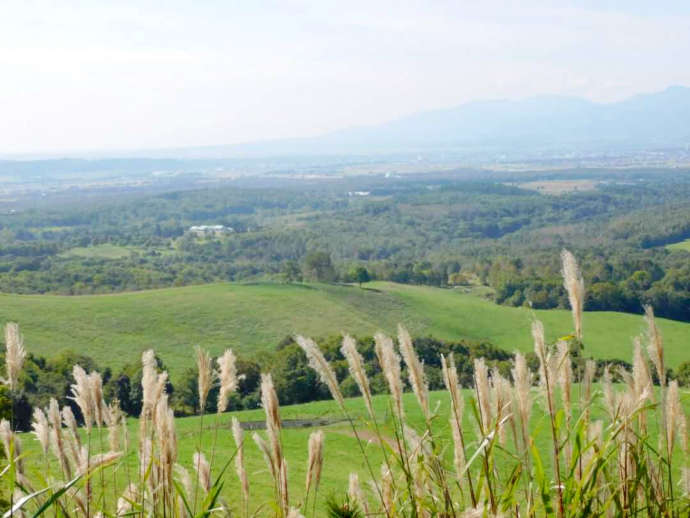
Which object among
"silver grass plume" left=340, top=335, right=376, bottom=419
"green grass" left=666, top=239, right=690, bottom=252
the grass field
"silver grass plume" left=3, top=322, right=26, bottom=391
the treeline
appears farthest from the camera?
"green grass" left=666, top=239, right=690, bottom=252

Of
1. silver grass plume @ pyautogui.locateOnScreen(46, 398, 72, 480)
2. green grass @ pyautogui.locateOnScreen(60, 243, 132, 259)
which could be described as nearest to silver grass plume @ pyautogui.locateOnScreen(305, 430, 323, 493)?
silver grass plume @ pyautogui.locateOnScreen(46, 398, 72, 480)

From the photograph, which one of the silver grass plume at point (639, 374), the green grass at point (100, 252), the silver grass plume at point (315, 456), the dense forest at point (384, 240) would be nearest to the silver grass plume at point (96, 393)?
the silver grass plume at point (315, 456)

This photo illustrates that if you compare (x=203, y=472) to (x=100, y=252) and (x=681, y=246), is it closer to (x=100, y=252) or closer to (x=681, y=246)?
(x=681, y=246)

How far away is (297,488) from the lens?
630 inches

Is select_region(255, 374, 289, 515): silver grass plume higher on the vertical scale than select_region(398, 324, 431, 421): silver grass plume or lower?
lower

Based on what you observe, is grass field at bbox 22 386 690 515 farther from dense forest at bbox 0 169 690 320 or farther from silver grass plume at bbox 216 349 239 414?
silver grass plume at bbox 216 349 239 414

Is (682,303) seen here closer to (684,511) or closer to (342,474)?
(342,474)

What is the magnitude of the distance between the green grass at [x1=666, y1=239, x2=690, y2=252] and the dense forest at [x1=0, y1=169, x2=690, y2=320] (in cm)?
251

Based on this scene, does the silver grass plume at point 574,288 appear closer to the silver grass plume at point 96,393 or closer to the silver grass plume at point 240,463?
the silver grass plume at point 240,463

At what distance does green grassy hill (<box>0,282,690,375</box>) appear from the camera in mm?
45562

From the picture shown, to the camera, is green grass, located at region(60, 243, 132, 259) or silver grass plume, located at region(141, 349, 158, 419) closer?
silver grass plume, located at region(141, 349, 158, 419)

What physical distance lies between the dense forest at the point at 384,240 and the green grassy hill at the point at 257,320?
4969 millimetres

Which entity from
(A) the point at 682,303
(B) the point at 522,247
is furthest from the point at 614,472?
(B) the point at 522,247

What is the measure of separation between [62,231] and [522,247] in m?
81.5
